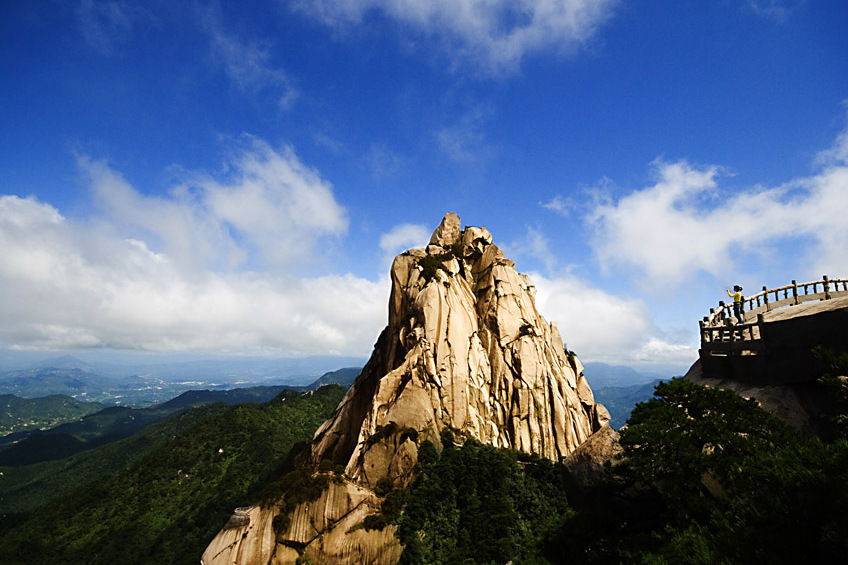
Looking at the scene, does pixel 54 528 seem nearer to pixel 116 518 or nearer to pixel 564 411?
pixel 116 518

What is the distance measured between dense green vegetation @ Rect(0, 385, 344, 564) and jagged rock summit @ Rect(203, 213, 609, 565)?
27640mm

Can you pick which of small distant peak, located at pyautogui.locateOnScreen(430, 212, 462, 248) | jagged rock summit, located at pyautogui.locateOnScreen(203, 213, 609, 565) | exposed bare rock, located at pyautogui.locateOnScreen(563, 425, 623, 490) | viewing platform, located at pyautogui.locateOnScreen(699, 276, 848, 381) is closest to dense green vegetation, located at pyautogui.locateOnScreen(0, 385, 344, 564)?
jagged rock summit, located at pyautogui.locateOnScreen(203, 213, 609, 565)

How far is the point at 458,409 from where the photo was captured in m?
46.0

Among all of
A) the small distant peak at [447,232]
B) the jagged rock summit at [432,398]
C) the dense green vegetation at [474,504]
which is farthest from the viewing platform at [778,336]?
the small distant peak at [447,232]

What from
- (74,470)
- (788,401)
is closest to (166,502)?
(788,401)

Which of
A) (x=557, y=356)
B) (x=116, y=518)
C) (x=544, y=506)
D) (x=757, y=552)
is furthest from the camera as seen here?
(x=116, y=518)

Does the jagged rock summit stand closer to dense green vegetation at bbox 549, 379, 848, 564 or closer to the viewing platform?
dense green vegetation at bbox 549, 379, 848, 564

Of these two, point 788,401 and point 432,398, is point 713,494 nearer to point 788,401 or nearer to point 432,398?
point 788,401

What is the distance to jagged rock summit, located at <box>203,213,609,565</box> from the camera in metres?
33.9

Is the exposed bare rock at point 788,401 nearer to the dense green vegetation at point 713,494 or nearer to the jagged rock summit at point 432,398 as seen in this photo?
the dense green vegetation at point 713,494

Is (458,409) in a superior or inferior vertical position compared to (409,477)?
superior

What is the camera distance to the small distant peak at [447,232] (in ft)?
223

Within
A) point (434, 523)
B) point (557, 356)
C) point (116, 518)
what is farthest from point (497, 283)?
point (116, 518)

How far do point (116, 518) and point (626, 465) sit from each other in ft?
347
